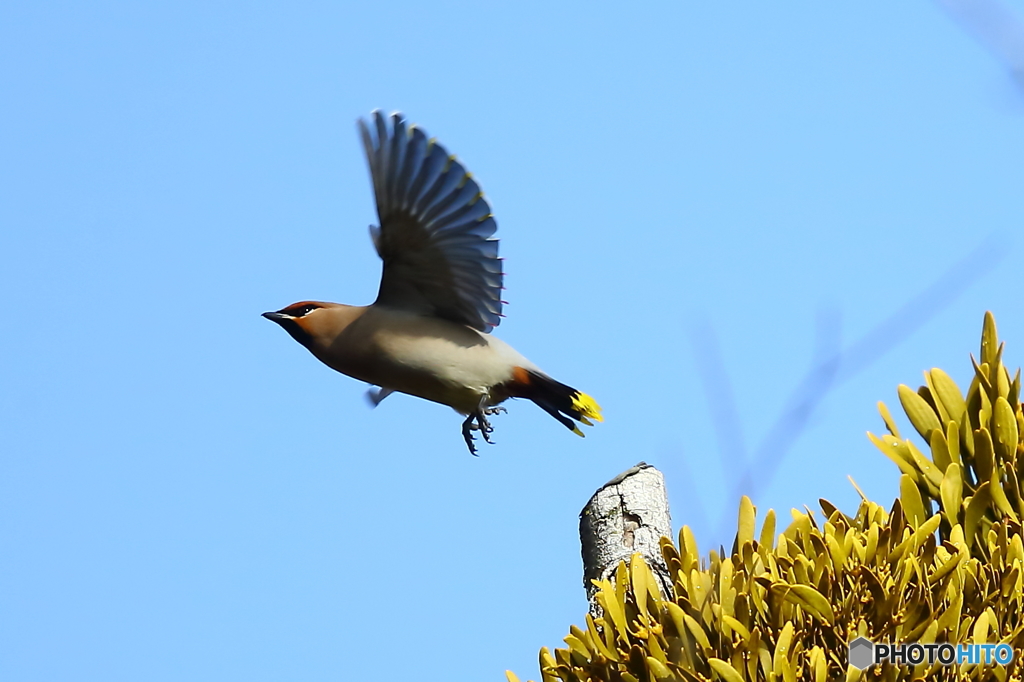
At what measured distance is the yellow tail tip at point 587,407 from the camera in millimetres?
6258

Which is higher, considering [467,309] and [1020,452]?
[467,309]

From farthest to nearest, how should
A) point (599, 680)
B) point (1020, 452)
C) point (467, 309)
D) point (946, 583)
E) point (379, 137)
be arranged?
point (467, 309), point (379, 137), point (1020, 452), point (599, 680), point (946, 583)

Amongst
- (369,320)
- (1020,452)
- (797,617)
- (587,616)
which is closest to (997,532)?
(1020,452)

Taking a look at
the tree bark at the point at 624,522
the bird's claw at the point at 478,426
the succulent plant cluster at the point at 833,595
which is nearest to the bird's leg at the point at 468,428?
the bird's claw at the point at 478,426

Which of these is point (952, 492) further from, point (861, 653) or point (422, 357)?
point (422, 357)

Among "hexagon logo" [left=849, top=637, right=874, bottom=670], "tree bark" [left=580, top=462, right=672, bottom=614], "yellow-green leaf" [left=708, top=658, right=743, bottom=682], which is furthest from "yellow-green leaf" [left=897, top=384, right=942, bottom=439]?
"yellow-green leaf" [left=708, top=658, right=743, bottom=682]

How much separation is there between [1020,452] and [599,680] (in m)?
1.60

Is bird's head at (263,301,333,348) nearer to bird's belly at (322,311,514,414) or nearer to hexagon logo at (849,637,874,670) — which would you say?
bird's belly at (322,311,514,414)

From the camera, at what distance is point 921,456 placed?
173 inches

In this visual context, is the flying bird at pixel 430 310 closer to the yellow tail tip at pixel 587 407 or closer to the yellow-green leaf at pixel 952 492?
the yellow tail tip at pixel 587 407

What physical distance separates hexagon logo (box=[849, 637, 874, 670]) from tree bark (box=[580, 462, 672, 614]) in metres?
1.04

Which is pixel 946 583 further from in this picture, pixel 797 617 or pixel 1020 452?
pixel 1020 452

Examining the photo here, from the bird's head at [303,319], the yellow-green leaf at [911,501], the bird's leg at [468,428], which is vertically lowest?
the yellow-green leaf at [911,501]

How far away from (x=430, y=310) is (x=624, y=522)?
183cm
